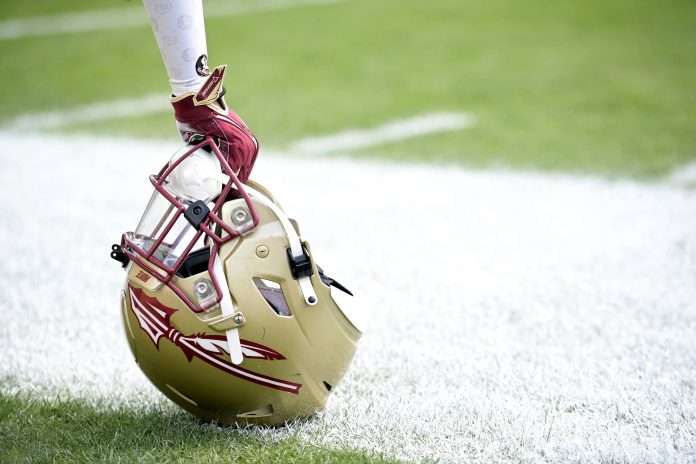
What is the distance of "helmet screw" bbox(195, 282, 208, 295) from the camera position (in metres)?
1.92

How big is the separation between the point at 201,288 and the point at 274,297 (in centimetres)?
16

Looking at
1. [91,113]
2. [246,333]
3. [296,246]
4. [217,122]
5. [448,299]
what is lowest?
[448,299]

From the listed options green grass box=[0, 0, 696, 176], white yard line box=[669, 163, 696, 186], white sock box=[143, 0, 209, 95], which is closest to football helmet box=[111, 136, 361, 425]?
white sock box=[143, 0, 209, 95]

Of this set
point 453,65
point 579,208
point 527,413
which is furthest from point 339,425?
point 453,65

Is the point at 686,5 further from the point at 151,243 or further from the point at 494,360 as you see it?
the point at 151,243

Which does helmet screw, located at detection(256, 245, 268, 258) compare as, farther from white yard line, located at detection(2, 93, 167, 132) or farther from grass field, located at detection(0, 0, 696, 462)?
white yard line, located at detection(2, 93, 167, 132)

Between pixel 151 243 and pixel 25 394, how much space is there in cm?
63

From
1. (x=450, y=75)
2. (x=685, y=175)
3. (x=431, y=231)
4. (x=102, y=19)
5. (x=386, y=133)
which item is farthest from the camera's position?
(x=102, y=19)

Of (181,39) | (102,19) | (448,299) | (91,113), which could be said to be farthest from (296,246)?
(102,19)

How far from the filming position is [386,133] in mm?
5402

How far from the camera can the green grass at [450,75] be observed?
5121mm

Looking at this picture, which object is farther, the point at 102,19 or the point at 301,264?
the point at 102,19

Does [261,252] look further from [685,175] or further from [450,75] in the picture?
[450,75]

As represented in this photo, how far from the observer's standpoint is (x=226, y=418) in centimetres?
205
